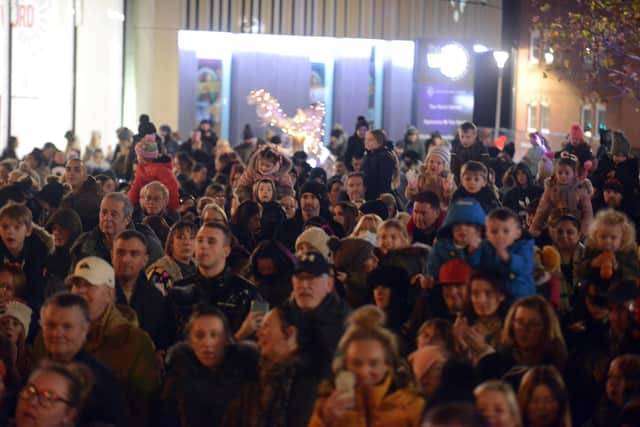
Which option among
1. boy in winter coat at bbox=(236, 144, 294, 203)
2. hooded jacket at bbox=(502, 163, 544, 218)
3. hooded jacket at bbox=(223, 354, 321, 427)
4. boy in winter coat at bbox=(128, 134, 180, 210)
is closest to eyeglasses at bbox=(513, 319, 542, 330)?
hooded jacket at bbox=(223, 354, 321, 427)

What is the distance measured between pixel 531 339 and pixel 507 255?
44.9 inches

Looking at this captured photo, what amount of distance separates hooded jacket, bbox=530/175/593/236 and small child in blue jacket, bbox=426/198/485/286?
4.49 m

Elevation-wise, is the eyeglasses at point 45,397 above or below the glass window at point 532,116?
below

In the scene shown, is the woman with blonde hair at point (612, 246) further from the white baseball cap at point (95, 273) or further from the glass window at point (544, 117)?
the glass window at point (544, 117)

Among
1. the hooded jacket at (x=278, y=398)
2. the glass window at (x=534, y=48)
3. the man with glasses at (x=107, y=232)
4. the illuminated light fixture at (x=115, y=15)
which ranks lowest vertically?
the hooded jacket at (x=278, y=398)

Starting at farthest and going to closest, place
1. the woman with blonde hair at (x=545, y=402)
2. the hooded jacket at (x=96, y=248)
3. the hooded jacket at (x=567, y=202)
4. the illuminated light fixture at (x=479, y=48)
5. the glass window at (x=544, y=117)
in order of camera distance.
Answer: the glass window at (x=544, y=117) → the illuminated light fixture at (x=479, y=48) → the hooded jacket at (x=567, y=202) → the hooded jacket at (x=96, y=248) → the woman with blonde hair at (x=545, y=402)

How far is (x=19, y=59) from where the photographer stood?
84.8 ft

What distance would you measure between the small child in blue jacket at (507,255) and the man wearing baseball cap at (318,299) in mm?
1193

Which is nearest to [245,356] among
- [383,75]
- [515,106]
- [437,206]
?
[437,206]

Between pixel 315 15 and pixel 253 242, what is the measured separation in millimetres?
26068

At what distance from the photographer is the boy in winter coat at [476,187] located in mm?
12555

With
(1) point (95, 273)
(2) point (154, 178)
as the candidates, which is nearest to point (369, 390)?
(1) point (95, 273)

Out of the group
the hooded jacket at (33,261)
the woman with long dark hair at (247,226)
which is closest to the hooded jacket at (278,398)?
the hooded jacket at (33,261)

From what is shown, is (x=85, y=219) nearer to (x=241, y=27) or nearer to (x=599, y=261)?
(x=599, y=261)
